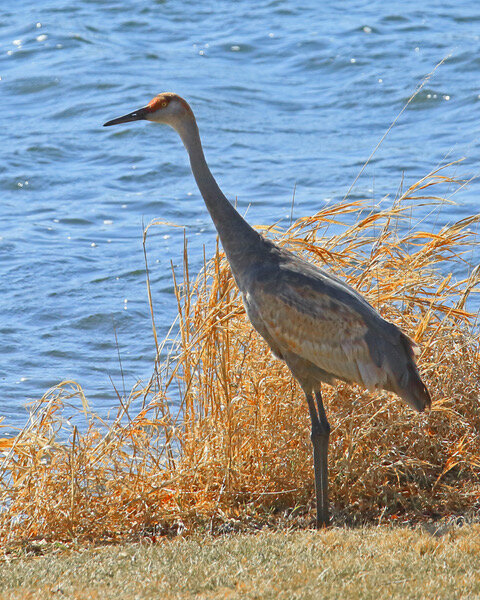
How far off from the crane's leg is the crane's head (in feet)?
6.01

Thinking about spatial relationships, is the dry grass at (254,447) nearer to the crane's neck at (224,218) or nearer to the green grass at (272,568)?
the green grass at (272,568)

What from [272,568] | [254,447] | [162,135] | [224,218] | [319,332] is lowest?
[254,447]

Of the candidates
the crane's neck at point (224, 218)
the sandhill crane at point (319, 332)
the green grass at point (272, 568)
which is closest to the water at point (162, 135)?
the crane's neck at point (224, 218)

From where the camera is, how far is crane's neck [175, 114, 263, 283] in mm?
5906

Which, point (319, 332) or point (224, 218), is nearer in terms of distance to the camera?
point (319, 332)

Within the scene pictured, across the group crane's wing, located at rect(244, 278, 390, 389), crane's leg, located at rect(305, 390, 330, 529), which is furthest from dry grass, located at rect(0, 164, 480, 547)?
crane's wing, located at rect(244, 278, 390, 389)

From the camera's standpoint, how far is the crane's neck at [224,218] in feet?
19.4

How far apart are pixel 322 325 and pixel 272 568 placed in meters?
1.50

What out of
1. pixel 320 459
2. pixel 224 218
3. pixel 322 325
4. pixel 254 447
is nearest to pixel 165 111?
pixel 224 218

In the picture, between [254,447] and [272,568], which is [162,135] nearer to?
[254,447]

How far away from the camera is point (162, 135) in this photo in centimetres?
1600

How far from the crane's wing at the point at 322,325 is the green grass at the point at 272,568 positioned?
885mm

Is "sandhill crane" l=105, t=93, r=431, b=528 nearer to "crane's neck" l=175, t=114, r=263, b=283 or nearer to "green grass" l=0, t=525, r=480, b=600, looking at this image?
"crane's neck" l=175, t=114, r=263, b=283

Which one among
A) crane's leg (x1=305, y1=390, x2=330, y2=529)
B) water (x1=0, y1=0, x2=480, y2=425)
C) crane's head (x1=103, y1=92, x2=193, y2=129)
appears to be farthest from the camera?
water (x1=0, y1=0, x2=480, y2=425)
